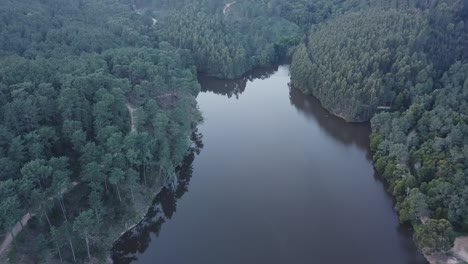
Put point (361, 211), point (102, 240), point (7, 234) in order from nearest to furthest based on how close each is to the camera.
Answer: point (7, 234)
point (102, 240)
point (361, 211)

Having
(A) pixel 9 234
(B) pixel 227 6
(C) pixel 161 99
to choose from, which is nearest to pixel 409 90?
(C) pixel 161 99

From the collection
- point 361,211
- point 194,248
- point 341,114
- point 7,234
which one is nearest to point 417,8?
point 341,114

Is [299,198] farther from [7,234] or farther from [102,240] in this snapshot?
[7,234]

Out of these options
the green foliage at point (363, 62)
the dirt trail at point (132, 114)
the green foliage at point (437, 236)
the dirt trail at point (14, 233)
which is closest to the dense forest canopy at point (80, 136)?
the dirt trail at point (132, 114)

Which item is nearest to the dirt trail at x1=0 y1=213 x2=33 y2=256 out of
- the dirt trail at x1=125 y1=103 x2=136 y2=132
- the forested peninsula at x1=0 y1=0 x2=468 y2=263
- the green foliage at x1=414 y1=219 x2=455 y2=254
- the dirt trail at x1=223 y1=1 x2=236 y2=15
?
the forested peninsula at x1=0 y1=0 x2=468 y2=263

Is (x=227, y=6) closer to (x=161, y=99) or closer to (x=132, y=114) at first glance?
(x=161, y=99)

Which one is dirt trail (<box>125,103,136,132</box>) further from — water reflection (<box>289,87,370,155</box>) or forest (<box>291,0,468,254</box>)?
forest (<box>291,0,468,254</box>)
